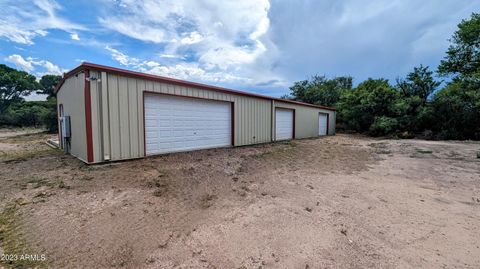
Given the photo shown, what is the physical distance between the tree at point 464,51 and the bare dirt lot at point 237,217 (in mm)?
16694

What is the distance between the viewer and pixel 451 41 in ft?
52.0

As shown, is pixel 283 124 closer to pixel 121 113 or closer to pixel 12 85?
pixel 121 113

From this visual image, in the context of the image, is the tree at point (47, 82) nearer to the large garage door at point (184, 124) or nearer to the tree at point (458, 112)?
the large garage door at point (184, 124)

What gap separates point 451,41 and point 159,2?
70.1 feet

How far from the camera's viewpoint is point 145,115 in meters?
5.61

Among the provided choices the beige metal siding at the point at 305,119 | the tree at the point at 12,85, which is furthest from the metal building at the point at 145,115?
the tree at the point at 12,85

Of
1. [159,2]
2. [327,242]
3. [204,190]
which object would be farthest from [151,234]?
[159,2]

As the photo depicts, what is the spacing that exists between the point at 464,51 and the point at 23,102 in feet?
153

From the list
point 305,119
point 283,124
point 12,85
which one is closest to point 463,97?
point 305,119

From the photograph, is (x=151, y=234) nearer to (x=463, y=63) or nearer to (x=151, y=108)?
(x=151, y=108)

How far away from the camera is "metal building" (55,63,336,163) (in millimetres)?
4762

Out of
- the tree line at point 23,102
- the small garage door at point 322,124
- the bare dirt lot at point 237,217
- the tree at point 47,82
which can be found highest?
the tree at point 47,82

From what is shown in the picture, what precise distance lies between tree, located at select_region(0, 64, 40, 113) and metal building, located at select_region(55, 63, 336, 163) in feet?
88.5

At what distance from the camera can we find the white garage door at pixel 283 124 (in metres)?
10.6
